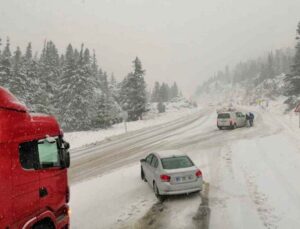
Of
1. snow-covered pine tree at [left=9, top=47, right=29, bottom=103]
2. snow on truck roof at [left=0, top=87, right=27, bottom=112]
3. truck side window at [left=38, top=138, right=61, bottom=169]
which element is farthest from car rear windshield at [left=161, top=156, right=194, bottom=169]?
snow-covered pine tree at [left=9, top=47, right=29, bottom=103]

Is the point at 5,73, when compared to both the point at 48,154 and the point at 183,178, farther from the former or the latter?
the point at 48,154

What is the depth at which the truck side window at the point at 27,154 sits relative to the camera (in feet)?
22.0

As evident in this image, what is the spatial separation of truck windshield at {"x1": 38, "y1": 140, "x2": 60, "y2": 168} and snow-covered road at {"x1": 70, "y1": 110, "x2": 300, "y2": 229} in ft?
10.4

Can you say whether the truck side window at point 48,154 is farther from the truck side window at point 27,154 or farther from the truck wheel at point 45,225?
the truck wheel at point 45,225

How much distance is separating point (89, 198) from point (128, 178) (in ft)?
11.5

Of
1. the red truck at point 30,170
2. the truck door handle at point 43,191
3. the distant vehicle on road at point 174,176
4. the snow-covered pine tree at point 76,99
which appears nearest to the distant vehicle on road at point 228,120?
the snow-covered pine tree at point 76,99

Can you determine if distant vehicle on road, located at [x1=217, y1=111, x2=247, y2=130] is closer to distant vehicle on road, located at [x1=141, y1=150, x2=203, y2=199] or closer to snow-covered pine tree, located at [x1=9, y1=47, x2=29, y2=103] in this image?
distant vehicle on road, located at [x1=141, y1=150, x2=203, y2=199]

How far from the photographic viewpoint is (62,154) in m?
8.42

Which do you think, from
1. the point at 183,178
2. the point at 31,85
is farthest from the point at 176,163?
the point at 31,85

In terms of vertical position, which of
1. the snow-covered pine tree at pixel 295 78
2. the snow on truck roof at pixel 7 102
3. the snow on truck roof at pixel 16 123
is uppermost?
the snow-covered pine tree at pixel 295 78

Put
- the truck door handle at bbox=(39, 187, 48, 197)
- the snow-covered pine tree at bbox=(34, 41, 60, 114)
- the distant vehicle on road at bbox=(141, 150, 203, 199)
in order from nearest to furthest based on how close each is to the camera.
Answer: the truck door handle at bbox=(39, 187, 48, 197) → the distant vehicle on road at bbox=(141, 150, 203, 199) → the snow-covered pine tree at bbox=(34, 41, 60, 114)

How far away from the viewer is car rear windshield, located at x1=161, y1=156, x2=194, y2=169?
43.4 ft

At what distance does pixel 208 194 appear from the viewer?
13266 mm

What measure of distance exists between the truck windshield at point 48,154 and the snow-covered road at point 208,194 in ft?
10.4
